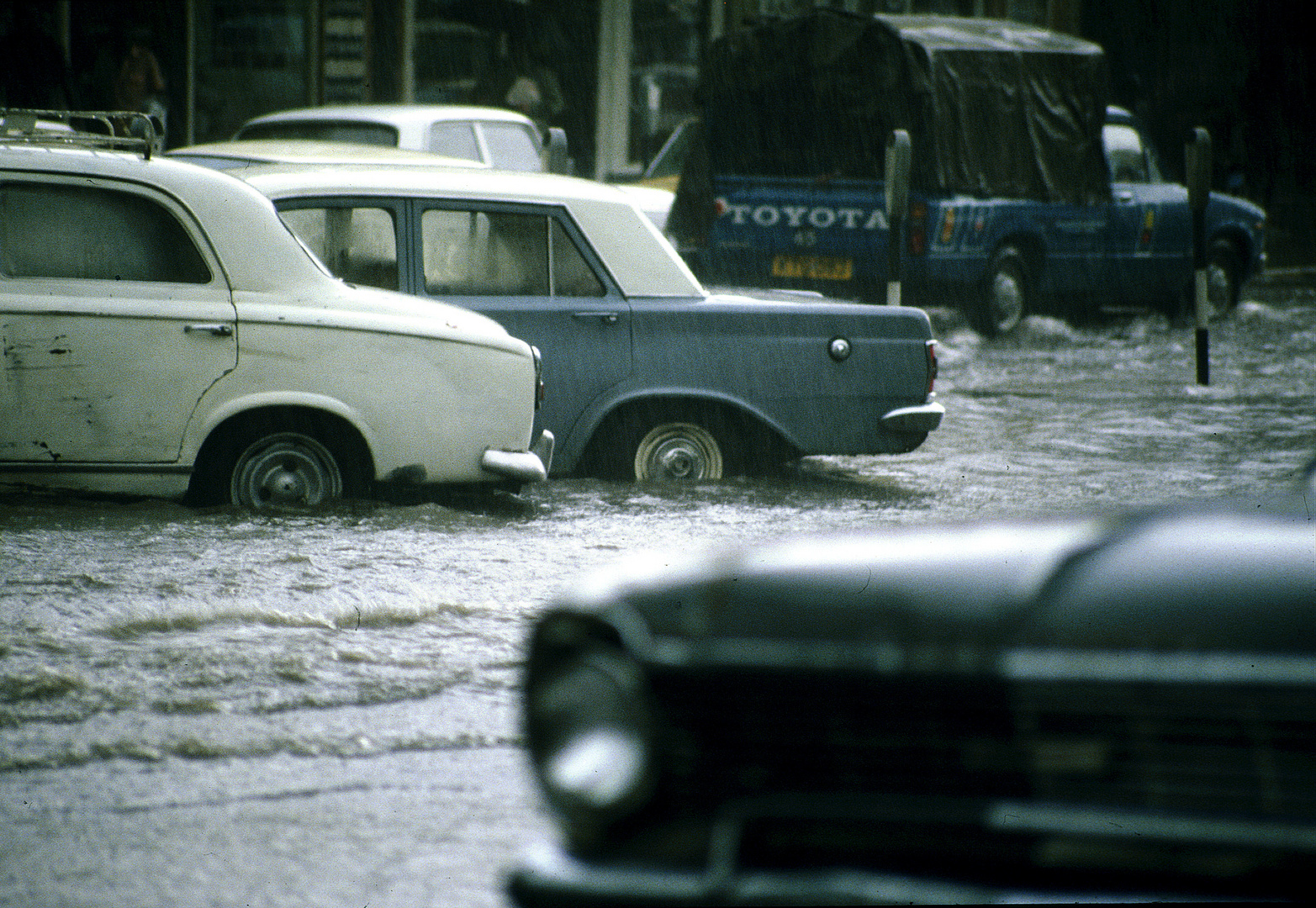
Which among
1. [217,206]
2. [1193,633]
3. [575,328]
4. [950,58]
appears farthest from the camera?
[950,58]

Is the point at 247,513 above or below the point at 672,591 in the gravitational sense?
below

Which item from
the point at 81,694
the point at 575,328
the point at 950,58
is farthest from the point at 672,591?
the point at 950,58

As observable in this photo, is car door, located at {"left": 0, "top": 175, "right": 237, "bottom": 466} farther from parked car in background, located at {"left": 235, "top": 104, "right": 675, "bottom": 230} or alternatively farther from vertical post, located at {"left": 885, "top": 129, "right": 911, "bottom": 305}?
parked car in background, located at {"left": 235, "top": 104, "right": 675, "bottom": 230}

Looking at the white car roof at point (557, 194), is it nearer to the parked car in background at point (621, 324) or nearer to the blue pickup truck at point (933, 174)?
the parked car in background at point (621, 324)

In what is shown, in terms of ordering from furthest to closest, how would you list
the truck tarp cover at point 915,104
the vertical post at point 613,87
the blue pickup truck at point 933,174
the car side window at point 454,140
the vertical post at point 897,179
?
the vertical post at point 613,87 < the truck tarp cover at point 915,104 < the blue pickup truck at point 933,174 < the car side window at point 454,140 < the vertical post at point 897,179

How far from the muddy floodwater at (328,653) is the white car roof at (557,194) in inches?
36.3

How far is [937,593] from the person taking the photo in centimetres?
226

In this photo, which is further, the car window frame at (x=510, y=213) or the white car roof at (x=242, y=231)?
the car window frame at (x=510, y=213)

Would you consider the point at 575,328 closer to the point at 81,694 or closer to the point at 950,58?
the point at 81,694

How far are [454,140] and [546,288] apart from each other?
250 inches

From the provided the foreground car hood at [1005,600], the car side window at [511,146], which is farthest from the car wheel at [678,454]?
the car side window at [511,146]

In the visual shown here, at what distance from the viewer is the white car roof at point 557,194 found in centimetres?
741

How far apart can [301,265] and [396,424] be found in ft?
2.23

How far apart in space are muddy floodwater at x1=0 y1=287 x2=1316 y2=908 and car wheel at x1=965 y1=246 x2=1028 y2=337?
530 centimetres
